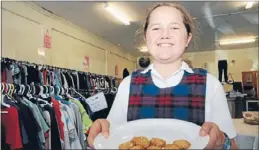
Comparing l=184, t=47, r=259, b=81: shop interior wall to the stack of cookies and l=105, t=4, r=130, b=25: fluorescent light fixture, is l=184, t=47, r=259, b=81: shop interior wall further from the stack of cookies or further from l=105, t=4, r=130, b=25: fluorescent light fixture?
the stack of cookies

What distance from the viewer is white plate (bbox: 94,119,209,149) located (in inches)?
11.6

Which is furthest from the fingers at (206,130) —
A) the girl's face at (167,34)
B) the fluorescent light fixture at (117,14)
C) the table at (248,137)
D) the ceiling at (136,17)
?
the fluorescent light fixture at (117,14)

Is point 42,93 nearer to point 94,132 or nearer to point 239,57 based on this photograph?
point 94,132

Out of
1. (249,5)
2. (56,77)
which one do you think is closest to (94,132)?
(56,77)

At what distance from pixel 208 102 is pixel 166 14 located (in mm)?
128

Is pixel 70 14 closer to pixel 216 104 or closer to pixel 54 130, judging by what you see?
pixel 54 130

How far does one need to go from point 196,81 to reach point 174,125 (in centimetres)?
7

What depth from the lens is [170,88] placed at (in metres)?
0.35

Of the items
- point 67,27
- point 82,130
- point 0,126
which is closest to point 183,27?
point 0,126

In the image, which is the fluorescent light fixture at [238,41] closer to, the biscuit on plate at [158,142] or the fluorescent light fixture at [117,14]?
the fluorescent light fixture at [117,14]

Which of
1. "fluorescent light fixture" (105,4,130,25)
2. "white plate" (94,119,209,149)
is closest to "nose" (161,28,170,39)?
"white plate" (94,119,209,149)

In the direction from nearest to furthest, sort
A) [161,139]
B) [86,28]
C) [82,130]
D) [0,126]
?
1. [161,139]
2. [0,126]
3. [82,130]
4. [86,28]

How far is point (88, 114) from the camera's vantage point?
1310 millimetres

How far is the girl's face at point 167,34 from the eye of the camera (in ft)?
1.05
